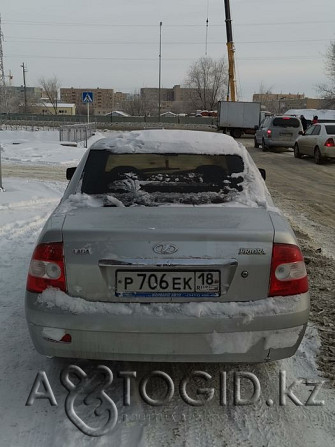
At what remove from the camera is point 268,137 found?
23469 mm

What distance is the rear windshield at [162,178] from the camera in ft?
11.9

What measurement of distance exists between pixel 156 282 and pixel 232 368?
3.64 ft

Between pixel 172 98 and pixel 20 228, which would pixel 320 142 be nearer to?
pixel 20 228

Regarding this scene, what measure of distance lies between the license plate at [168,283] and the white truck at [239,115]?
35.7m

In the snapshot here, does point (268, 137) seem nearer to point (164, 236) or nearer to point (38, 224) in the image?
point (38, 224)

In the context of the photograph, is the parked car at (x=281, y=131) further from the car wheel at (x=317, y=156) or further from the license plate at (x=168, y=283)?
the license plate at (x=168, y=283)

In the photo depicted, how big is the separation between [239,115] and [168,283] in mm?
36111

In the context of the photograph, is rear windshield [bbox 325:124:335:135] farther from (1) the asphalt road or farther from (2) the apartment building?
(2) the apartment building

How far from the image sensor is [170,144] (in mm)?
4125

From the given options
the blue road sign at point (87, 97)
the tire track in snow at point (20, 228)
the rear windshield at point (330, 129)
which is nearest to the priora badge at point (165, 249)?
the tire track in snow at point (20, 228)

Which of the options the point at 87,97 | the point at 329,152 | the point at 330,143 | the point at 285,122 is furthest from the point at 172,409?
the point at 285,122

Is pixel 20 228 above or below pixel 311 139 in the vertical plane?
below

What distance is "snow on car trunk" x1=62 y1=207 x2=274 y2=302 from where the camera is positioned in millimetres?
2730

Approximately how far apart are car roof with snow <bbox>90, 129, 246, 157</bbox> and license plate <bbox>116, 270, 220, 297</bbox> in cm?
156
